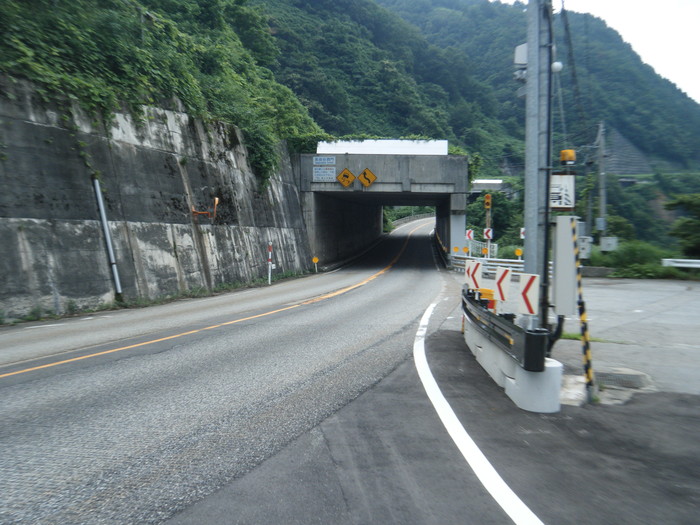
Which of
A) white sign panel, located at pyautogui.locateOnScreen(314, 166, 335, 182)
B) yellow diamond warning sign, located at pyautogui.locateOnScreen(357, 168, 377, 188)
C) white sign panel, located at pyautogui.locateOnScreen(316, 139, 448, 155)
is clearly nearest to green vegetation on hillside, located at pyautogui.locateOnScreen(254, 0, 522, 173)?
white sign panel, located at pyautogui.locateOnScreen(316, 139, 448, 155)

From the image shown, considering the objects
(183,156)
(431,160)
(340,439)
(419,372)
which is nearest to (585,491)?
(340,439)

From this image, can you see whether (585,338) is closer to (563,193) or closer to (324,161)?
(563,193)

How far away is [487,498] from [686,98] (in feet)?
241

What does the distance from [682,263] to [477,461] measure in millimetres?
22789

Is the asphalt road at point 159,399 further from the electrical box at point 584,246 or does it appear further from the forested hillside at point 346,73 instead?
the forested hillside at point 346,73

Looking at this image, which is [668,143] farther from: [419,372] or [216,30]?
[419,372]

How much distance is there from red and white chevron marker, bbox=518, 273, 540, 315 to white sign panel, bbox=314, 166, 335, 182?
1034 inches

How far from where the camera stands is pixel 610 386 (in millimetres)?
6133

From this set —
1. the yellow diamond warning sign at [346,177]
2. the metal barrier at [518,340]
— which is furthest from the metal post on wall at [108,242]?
the yellow diamond warning sign at [346,177]

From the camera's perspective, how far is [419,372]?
21.9ft

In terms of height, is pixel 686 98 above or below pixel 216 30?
below

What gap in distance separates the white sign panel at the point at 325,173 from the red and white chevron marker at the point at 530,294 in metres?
26.3

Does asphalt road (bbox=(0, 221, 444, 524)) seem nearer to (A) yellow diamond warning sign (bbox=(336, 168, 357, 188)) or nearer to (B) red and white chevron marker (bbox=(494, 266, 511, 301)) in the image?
(B) red and white chevron marker (bbox=(494, 266, 511, 301))

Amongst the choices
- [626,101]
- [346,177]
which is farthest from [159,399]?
[626,101]
